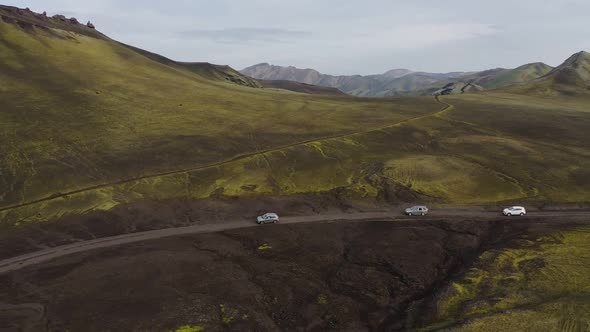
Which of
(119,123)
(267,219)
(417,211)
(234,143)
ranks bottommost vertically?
(267,219)

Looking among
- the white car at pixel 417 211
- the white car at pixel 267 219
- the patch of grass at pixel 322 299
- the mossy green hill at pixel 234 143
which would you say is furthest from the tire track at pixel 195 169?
the patch of grass at pixel 322 299

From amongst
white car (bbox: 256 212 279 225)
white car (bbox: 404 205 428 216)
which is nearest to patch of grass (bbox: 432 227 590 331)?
white car (bbox: 404 205 428 216)

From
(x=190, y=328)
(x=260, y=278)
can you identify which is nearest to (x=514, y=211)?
(x=260, y=278)

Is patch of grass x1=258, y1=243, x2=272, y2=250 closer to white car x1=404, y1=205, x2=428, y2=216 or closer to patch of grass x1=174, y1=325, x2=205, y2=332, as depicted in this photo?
patch of grass x1=174, y1=325, x2=205, y2=332

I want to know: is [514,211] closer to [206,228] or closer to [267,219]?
[267,219]

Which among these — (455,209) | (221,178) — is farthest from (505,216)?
(221,178)

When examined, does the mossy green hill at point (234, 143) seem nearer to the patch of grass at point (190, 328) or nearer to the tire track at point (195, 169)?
the tire track at point (195, 169)

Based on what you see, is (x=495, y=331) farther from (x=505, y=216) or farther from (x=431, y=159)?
(x=431, y=159)
